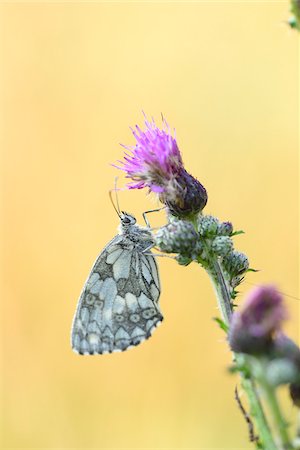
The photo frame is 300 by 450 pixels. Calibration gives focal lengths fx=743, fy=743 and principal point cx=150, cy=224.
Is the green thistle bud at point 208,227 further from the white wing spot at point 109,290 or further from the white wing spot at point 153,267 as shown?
the white wing spot at point 109,290

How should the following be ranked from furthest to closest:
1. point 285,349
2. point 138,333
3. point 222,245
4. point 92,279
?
point 92,279 → point 138,333 → point 222,245 → point 285,349

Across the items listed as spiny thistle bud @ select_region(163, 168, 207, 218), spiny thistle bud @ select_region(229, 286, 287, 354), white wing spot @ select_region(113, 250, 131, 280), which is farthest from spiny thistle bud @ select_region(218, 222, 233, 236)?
white wing spot @ select_region(113, 250, 131, 280)

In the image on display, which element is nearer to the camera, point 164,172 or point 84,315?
point 164,172

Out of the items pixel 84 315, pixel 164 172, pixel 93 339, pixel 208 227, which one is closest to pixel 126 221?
pixel 84 315

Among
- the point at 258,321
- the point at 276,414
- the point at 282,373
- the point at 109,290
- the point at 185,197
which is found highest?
the point at 185,197

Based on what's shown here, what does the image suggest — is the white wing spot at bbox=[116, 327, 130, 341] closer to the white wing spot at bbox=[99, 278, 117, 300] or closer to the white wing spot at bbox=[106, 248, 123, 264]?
the white wing spot at bbox=[99, 278, 117, 300]

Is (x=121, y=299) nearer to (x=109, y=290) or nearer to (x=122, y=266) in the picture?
(x=109, y=290)
